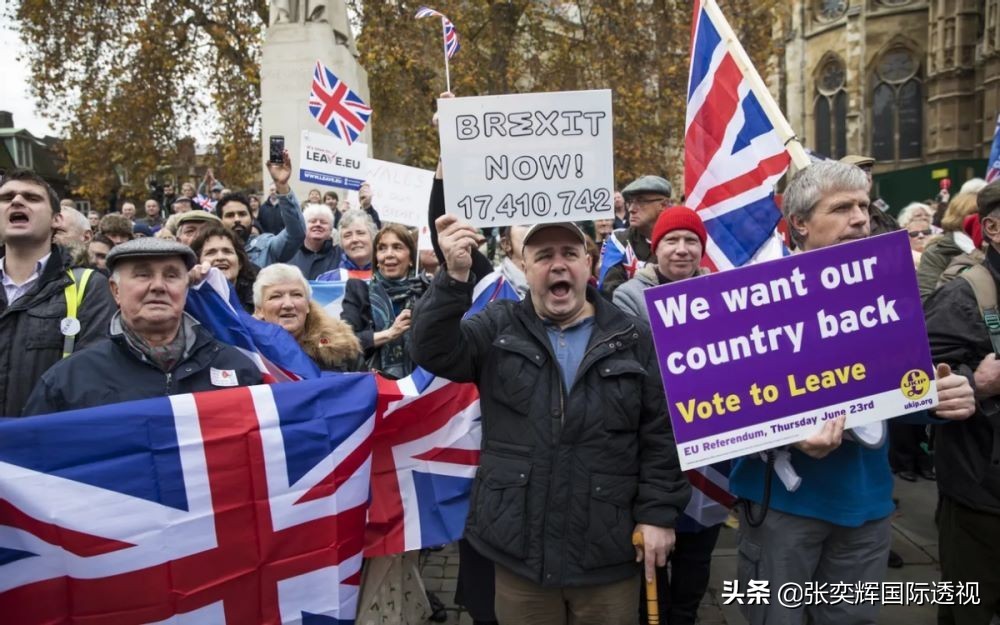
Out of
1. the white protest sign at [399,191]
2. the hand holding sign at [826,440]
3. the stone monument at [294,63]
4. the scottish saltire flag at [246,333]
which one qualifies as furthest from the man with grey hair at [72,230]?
the stone monument at [294,63]

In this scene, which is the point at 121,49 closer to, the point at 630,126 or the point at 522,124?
the point at 630,126

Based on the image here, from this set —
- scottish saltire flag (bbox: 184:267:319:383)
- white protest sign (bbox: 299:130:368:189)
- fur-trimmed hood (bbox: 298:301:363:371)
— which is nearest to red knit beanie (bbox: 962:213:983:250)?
fur-trimmed hood (bbox: 298:301:363:371)

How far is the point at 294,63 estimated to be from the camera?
11.4 meters

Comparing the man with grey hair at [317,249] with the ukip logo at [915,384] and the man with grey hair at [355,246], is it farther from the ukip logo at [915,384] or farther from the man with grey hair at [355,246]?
the ukip logo at [915,384]

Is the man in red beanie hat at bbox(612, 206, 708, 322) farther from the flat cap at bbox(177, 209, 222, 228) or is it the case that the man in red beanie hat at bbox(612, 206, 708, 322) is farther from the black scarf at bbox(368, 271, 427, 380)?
the flat cap at bbox(177, 209, 222, 228)

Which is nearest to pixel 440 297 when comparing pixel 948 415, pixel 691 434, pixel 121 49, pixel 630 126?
pixel 691 434

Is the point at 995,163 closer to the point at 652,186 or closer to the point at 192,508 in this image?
the point at 652,186

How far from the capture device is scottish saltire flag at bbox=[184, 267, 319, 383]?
319 centimetres

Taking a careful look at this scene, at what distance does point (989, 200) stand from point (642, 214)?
2.39 meters

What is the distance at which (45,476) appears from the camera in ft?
8.11

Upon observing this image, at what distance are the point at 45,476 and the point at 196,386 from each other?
0.55m

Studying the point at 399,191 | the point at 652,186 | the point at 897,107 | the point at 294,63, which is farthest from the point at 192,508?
the point at 897,107

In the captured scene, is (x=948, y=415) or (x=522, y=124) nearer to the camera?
(x=948, y=415)

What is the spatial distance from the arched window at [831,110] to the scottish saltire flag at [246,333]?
38.3 metres
